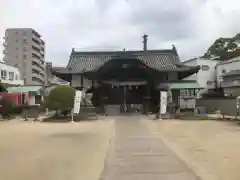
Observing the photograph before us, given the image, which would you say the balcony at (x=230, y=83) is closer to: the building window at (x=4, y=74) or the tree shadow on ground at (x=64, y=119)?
the tree shadow on ground at (x=64, y=119)

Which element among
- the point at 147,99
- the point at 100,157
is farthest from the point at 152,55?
the point at 100,157

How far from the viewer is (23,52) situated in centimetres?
8419

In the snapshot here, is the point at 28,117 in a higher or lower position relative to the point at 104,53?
lower

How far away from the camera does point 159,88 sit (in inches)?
1529

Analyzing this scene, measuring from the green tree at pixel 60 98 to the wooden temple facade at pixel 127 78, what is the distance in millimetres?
10210

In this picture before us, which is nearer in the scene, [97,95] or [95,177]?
[95,177]

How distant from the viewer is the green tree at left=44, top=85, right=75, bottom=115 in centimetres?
2697

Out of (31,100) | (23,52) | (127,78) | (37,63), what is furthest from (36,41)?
(127,78)

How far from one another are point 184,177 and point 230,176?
995 millimetres

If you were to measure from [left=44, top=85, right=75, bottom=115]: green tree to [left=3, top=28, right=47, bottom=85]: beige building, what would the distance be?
55262 millimetres

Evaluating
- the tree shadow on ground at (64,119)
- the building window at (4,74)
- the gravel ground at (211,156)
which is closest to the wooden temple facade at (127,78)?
the tree shadow on ground at (64,119)

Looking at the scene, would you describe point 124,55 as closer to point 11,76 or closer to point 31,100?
point 31,100

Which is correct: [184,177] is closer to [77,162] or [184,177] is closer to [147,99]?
[77,162]

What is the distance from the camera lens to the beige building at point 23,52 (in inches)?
3233
